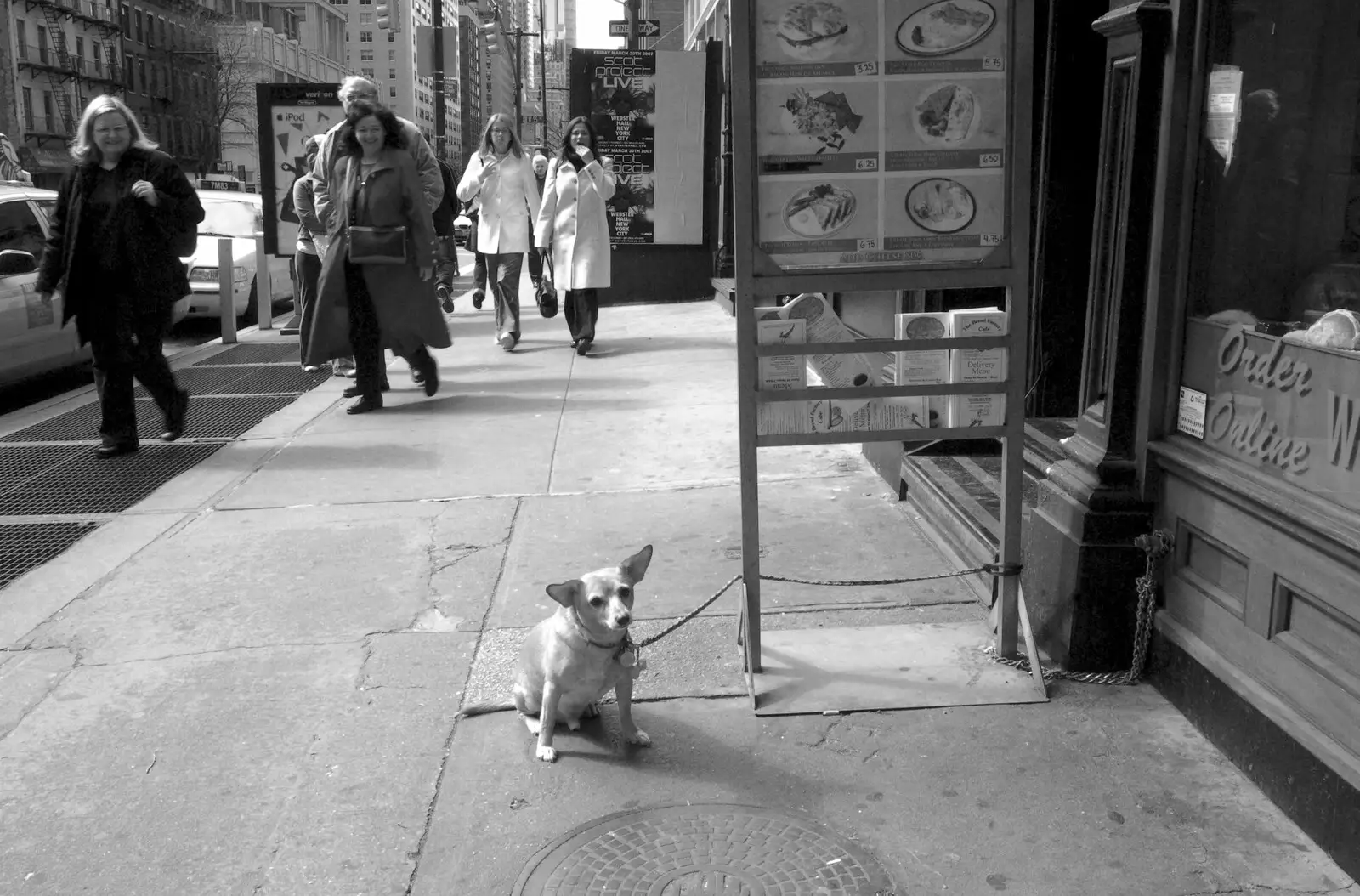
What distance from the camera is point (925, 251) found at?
3871 millimetres

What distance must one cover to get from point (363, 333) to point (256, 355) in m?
3.82

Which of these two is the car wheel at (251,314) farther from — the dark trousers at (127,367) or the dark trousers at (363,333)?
the dark trousers at (127,367)

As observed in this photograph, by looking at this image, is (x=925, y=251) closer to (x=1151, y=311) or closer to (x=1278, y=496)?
(x=1151, y=311)

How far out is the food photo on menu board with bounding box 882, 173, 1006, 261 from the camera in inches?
150

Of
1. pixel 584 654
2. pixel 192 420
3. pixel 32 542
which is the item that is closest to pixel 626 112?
pixel 192 420

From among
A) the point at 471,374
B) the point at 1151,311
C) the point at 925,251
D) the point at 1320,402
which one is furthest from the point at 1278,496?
the point at 471,374

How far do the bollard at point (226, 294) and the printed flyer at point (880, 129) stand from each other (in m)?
9.97

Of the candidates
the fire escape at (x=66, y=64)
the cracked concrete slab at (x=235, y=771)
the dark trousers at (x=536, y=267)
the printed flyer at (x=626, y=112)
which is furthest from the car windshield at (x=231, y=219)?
the fire escape at (x=66, y=64)

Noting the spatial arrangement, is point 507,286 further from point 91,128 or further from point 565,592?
point 565,592

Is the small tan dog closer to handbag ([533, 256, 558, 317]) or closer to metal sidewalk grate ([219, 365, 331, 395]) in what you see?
metal sidewalk grate ([219, 365, 331, 395])

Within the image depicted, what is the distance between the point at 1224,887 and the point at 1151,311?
5.51 ft

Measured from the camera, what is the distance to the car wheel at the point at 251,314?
1579 cm

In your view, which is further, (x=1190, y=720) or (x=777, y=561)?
(x=777, y=561)

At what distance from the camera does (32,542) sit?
5883mm
